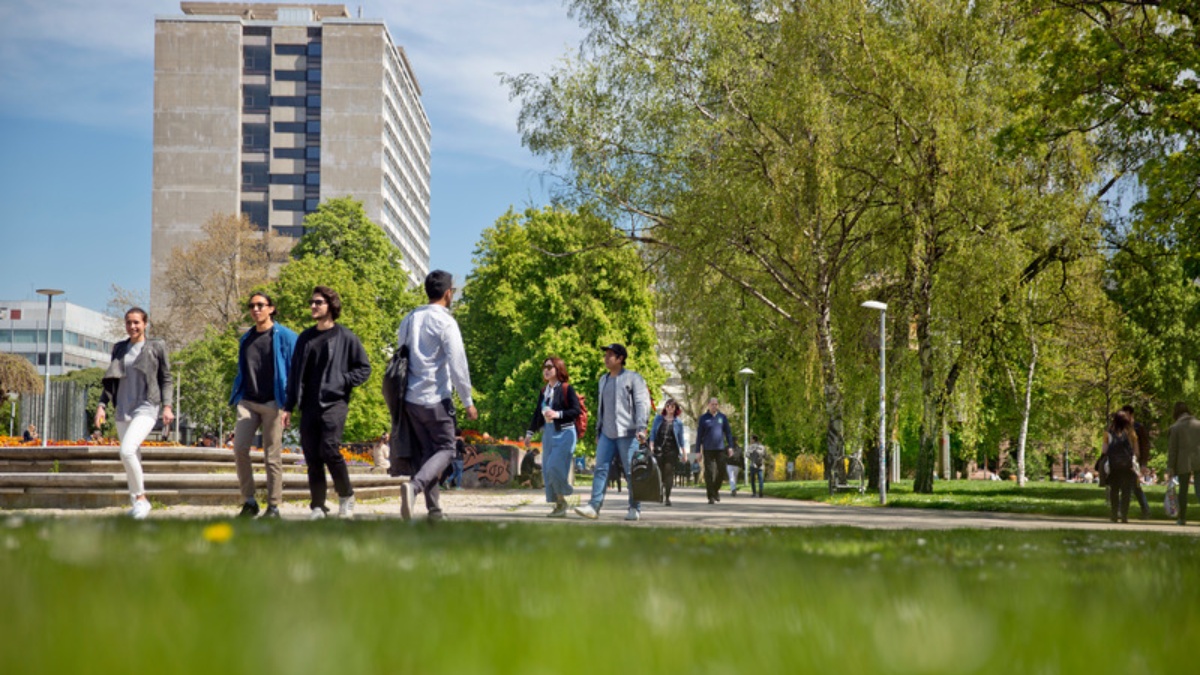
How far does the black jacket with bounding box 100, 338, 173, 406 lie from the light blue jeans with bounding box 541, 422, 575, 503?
5373mm

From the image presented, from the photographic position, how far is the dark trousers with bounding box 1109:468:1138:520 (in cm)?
2183

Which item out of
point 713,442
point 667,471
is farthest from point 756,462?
point 667,471

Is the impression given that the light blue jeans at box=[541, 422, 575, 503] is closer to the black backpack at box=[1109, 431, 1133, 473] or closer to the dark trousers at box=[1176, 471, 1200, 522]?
the black backpack at box=[1109, 431, 1133, 473]

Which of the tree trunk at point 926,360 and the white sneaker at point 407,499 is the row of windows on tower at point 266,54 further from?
the white sneaker at point 407,499

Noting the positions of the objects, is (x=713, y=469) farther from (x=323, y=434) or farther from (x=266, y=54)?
(x=266, y=54)

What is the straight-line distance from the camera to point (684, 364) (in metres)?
51.5

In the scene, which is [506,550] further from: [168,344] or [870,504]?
[168,344]

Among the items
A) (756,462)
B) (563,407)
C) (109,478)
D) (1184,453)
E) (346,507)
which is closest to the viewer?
(346,507)

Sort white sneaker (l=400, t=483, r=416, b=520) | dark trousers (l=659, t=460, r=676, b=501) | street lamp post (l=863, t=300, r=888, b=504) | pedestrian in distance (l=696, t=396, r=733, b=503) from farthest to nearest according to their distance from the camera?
street lamp post (l=863, t=300, r=888, b=504) < pedestrian in distance (l=696, t=396, r=733, b=503) < dark trousers (l=659, t=460, r=676, b=501) < white sneaker (l=400, t=483, r=416, b=520)

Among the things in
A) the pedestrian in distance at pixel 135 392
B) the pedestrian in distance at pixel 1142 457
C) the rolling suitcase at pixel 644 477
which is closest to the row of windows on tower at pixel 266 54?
the pedestrian in distance at pixel 1142 457

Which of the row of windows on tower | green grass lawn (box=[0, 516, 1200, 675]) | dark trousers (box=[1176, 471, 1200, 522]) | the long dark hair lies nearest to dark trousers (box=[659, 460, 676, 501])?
the long dark hair

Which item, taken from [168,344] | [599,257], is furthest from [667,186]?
[168,344]

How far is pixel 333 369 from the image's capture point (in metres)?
11.8

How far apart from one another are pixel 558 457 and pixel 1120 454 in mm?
10555
